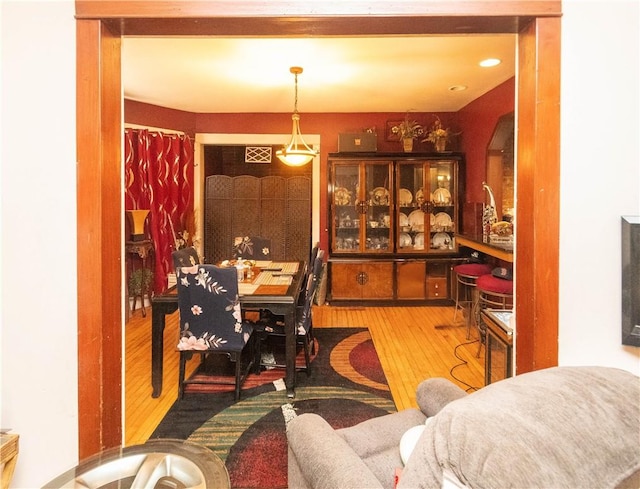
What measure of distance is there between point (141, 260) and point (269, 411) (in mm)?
2951

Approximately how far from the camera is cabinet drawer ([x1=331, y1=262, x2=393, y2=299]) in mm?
5273

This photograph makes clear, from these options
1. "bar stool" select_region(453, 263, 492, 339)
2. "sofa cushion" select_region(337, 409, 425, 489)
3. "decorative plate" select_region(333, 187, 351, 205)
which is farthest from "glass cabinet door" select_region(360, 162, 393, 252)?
"sofa cushion" select_region(337, 409, 425, 489)

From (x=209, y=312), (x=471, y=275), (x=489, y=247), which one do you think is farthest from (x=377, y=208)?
(x=209, y=312)

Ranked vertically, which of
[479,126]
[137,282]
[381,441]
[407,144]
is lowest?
[381,441]

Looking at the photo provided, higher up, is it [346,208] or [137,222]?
[346,208]

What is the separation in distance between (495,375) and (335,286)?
3191mm

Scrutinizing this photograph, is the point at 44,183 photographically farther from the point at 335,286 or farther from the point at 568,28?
the point at 335,286

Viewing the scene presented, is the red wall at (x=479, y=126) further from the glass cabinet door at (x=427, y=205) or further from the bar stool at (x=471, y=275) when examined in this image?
the bar stool at (x=471, y=275)

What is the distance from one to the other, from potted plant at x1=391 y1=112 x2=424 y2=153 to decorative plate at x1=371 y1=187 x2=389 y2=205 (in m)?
0.59

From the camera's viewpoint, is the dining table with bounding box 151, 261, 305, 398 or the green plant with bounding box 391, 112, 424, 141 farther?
the green plant with bounding box 391, 112, 424, 141

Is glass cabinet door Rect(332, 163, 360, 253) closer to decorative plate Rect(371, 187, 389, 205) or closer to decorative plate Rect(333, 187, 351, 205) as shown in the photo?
decorative plate Rect(333, 187, 351, 205)

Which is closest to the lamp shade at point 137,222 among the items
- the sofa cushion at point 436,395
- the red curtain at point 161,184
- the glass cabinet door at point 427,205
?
the red curtain at point 161,184

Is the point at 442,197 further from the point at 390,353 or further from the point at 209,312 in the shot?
→ the point at 209,312

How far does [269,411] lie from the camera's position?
2.65m
